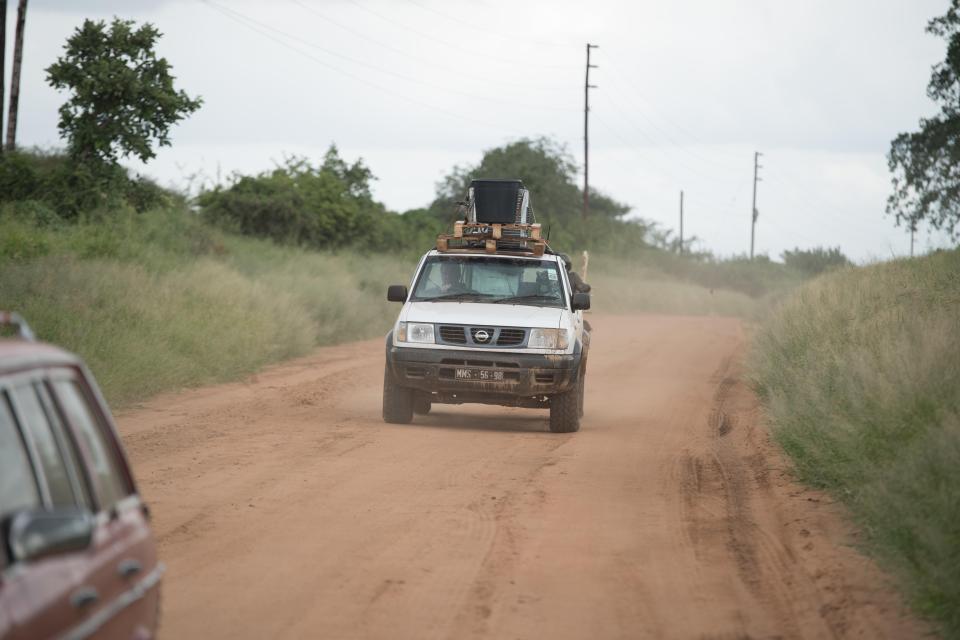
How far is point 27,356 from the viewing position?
4.04 m

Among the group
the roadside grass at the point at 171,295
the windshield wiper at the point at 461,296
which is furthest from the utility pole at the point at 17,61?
the windshield wiper at the point at 461,296

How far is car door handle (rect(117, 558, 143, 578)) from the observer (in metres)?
4.35

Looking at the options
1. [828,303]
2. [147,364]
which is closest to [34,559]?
[147,364]

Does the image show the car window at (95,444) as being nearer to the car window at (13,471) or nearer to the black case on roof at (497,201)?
the car window at (13,471)

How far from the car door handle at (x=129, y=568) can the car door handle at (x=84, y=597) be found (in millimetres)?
267

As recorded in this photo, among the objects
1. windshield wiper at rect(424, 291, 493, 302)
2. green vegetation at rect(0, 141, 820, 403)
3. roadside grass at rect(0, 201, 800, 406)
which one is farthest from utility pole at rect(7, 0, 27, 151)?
windshield wiper at rect(424, 291, 493, 302)

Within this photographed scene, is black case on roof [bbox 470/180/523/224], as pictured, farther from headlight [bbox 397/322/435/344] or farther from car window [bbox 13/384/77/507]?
car window [bbox 13/384/77/507]

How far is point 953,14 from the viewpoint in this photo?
34.5 metres

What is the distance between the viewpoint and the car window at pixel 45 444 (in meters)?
3.96

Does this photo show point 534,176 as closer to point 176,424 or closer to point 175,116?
point 175,116

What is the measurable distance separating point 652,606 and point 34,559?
4092 millimetres

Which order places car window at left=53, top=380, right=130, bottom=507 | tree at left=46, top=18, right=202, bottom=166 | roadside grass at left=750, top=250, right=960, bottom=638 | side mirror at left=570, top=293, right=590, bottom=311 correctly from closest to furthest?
car window at left=53, top=380, right=130, bottom=507
roadside grass at left=750, top=250, right=960, bottom=638
side mirror at left=570, top=293, right=590, bottom=311
tree at left=46, top=18, right=202, bottom=166

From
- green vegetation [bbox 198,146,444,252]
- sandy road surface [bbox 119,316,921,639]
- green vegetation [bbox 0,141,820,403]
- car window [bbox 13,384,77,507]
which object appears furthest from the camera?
green vegetation [bbox 198,146,444,252]

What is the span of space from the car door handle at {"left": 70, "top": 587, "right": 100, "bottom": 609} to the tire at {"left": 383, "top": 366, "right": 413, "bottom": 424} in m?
10.5
